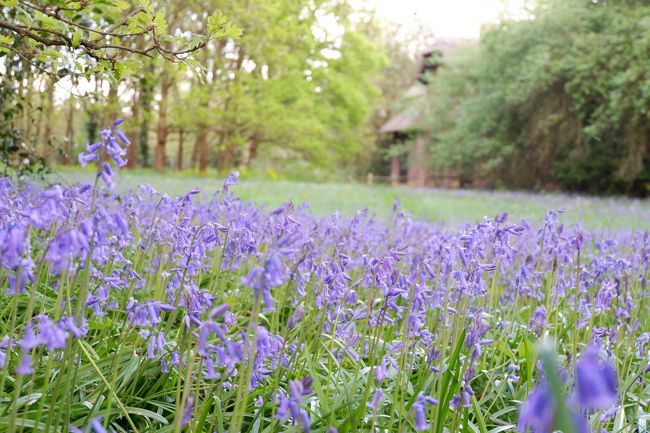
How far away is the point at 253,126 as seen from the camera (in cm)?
3394

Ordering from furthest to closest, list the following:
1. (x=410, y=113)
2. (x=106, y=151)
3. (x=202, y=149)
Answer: (x=410, y=113) → (x=202, y=149) → (x=106, y=151)

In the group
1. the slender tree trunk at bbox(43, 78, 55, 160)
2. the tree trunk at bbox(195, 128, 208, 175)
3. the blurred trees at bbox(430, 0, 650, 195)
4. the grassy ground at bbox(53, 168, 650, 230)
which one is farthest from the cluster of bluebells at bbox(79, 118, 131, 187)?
the tree trunk at bbox(195, 128, 208, 175)

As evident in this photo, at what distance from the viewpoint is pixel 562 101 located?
27594 mm

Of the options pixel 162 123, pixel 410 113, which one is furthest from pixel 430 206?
pixel 410 113

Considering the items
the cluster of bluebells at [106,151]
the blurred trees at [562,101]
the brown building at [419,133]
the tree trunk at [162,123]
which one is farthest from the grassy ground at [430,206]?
the brown building at [419,133]

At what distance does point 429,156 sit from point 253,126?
11309 mm

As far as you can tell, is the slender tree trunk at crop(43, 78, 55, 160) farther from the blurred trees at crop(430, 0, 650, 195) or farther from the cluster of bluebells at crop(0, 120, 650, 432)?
the blurred trees at crop(430, 0, 650, 195)

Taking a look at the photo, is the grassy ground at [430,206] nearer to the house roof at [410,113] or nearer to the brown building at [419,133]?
the brown building at [419,133]

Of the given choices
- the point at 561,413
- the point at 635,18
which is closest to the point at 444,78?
the point at 635,18

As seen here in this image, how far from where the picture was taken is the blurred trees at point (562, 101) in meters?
23.8

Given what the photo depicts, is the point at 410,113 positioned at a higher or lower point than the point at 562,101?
higher

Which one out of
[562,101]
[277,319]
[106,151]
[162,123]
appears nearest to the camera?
[106,151]

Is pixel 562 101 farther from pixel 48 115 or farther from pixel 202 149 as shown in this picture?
pixel 48 115

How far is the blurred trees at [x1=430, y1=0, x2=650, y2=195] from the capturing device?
23781mm
